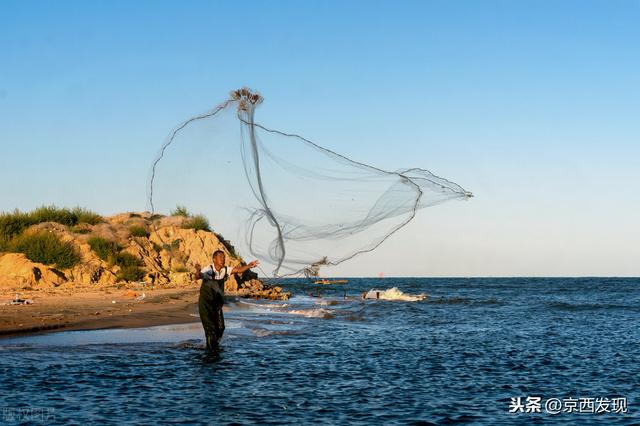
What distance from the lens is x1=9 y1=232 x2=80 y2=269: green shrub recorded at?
32625mm

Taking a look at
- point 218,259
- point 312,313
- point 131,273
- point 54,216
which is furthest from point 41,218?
point 218,259

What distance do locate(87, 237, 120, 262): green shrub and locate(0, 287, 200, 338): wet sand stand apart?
591cm

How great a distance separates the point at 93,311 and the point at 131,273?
521 inches

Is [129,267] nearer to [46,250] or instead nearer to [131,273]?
[131,273]

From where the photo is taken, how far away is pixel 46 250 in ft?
108

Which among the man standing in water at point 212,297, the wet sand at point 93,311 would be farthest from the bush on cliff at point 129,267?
the man standing in water at point 212,297

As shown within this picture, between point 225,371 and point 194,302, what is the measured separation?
46.7 ft

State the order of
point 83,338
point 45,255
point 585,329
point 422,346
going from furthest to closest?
1. point 45,255
2. point 585,329
3. point 422,346
4. point 83,338

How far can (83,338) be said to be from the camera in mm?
16656

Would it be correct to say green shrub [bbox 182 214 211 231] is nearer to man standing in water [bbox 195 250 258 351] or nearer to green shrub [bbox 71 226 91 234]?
green shrub [bbox 71 226 91 234]

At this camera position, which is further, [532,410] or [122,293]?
[122,293]

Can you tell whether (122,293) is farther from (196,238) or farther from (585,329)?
(585,329)

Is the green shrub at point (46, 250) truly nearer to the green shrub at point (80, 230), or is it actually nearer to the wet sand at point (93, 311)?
the green shrub at point (80, 230)

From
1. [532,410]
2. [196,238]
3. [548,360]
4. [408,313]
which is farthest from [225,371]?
[196,238]
